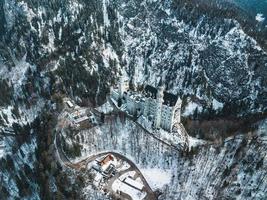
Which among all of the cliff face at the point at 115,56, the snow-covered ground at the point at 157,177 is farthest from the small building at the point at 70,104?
the snow-covered ground at the point at 157,177

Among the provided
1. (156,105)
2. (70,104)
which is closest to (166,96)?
(156,105)

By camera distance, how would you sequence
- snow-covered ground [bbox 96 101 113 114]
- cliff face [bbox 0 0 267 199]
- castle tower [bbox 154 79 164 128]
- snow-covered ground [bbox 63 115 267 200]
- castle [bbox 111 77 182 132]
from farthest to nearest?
cliff face [bbox 0 0 267 199] → snow-covered ground [bbox 96 101 113 114] → castle [bbox 111 77 182 132] → castle tower [bbox 154 79 164 128] → snow-covered ground [bbox 63 115 267 200]

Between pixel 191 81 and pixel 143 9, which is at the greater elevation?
pixel 143 9

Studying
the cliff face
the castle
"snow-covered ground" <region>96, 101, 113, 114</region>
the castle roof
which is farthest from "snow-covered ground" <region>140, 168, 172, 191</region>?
the cliff face

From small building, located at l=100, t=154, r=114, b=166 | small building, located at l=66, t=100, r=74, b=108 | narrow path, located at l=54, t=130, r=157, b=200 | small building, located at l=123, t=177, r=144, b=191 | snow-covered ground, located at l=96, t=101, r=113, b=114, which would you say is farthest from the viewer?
small building, located at l=66, t=100, r=74, b=108

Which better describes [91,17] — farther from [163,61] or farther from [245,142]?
[245,142]

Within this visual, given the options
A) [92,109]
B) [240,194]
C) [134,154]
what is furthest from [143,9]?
[240,194]

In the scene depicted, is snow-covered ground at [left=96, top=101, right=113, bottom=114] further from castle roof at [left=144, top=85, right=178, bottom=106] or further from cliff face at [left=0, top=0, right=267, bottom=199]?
castle roof at [left=144, top=85, right=178, bottom=106]
